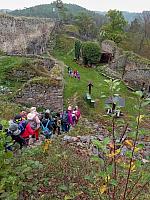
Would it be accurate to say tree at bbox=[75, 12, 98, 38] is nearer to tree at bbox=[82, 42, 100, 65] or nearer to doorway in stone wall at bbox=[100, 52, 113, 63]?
doorway in stone wall at bbox=[100, 52, 113, 63]

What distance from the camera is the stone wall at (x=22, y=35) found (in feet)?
91.4

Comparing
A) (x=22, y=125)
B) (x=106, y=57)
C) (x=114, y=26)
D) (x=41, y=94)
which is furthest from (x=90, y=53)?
(x=22, y=125)

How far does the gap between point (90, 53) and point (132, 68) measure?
5347 millimetres

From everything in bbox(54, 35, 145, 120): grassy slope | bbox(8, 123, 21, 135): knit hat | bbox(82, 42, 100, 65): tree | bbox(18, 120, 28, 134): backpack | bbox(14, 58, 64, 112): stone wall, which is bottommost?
bbox(54, 35, 145, 120): grassy slope

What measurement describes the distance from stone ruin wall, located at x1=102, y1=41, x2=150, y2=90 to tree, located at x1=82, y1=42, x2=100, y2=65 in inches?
63.0

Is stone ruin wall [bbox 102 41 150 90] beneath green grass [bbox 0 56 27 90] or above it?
beneath

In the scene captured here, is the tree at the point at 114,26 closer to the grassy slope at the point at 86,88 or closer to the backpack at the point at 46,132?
the grassy slope at the point at 86,88

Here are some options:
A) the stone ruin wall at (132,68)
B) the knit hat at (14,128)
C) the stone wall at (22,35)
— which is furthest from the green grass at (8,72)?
the stone ruin wall at (132,68)

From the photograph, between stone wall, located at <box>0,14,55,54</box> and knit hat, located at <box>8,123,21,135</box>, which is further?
stone wall, located at <box>0,14,55,54</box>

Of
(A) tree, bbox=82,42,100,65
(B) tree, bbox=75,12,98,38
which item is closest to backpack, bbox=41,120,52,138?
(A) tree, bbox=82,42,100,65

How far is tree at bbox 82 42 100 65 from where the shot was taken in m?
37.4

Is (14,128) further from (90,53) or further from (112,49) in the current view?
(112,49)

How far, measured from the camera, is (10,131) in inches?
332

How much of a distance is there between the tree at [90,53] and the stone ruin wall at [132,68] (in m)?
1.60
